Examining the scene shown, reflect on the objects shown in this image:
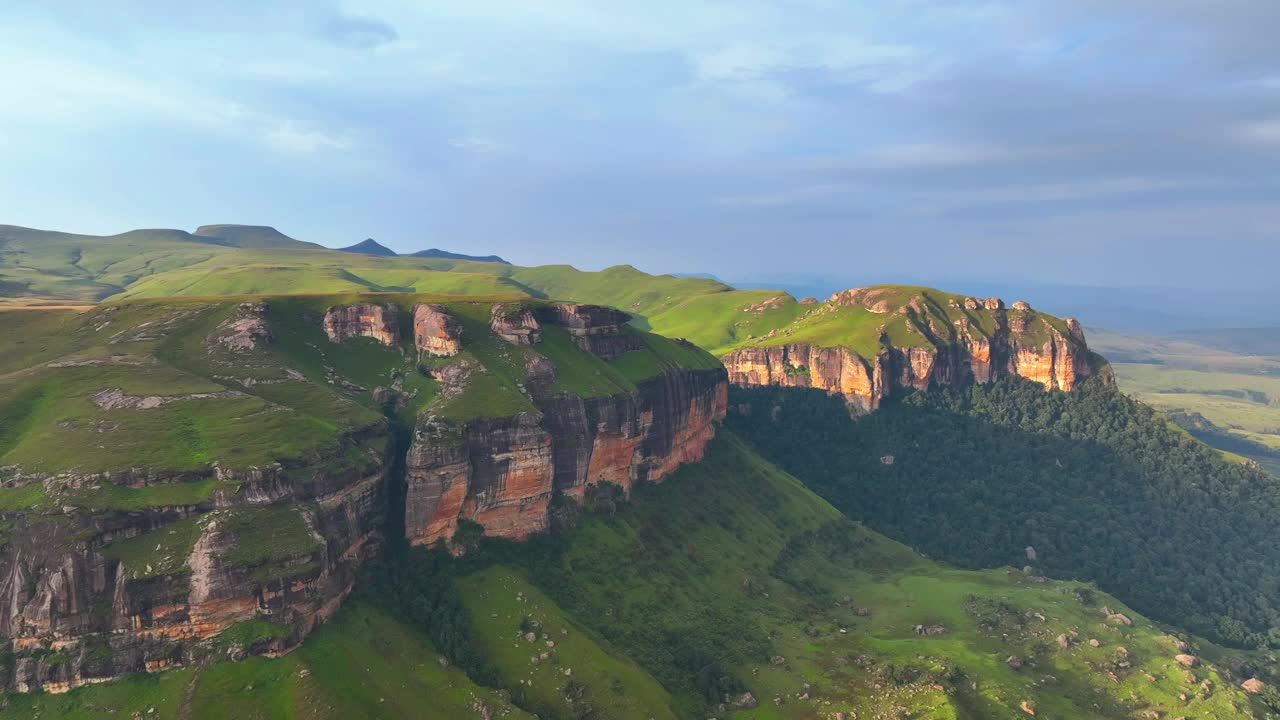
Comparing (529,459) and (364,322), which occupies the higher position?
(364,322)

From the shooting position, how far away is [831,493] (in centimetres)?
17362

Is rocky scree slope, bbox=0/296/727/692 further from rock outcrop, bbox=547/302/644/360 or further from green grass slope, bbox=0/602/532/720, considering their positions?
green grass slope, bbox=0/602/532/720

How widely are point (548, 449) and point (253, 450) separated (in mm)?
33987

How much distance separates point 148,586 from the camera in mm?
57281

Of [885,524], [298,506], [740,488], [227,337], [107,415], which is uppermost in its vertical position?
[227,337]

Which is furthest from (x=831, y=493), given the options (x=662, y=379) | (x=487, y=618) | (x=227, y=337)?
(x=227, y=337)

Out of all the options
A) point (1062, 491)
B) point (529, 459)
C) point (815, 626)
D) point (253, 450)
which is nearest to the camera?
point (253, 450)

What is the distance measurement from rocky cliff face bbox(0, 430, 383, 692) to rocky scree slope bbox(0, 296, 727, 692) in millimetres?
136

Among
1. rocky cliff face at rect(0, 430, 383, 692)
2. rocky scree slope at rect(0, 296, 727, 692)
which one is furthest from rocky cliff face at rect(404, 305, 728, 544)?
rocky cliff face at rect(0, 430, 383, 692)

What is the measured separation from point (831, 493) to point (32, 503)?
498 feet

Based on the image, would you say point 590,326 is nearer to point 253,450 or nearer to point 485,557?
point 485,557

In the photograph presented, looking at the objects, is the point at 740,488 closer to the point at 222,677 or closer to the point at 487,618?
the point at 487,618

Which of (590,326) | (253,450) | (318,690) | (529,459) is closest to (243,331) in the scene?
(253,450)

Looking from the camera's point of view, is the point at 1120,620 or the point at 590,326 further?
the point at 590,326
